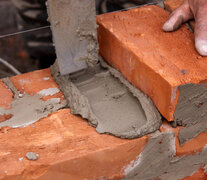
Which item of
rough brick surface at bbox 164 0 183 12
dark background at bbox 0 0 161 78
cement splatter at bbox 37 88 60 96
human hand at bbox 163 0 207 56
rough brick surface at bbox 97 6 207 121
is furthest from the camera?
dark background at bbox 0 0 161 78

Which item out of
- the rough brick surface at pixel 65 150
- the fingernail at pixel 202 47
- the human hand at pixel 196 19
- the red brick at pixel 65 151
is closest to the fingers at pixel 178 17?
the human hand at pixel 196 19

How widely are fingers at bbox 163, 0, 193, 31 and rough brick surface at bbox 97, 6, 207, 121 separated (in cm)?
4

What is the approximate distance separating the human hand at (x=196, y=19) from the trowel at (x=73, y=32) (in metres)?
0.45

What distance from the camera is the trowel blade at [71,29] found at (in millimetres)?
1643

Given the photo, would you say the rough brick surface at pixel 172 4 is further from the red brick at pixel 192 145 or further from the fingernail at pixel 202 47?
the red brick at pixel 192 145

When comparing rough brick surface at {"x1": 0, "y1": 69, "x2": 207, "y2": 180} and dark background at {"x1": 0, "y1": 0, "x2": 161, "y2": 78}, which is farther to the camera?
dark background at {"x1": 0, "y1": 0, "x2": 161, "y2": 78}

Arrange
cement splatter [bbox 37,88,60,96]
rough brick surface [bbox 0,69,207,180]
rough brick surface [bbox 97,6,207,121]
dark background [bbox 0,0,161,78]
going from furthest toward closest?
dark background [bbox 0,0,161,78]
cement splatter [bbox 37,88,60,96]
rough brick surface [bbox 97,6,207,121]
rough brick surface [bbox 0,69,207,180]

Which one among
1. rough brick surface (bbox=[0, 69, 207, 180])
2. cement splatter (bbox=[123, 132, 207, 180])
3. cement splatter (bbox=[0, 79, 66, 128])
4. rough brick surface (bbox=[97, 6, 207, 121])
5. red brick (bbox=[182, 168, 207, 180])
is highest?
rough brick surface (bbox=[97, 6, 207, 121])

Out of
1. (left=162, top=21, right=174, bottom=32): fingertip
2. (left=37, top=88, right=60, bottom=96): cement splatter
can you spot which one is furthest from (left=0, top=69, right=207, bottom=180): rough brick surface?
(left=162, top=21, right=174, bottom=32): fingertip

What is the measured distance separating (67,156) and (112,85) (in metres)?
0.56

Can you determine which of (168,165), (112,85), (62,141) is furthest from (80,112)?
(168,165)

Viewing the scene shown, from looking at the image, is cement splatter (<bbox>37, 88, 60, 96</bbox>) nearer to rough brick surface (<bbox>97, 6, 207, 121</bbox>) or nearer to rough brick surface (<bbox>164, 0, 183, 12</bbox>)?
rough brick surface (<bbox>97, 6, 207, 121</bbox>)

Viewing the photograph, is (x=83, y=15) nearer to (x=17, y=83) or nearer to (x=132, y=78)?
(x=132, y=78)

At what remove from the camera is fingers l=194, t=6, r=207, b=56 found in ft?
5.46
